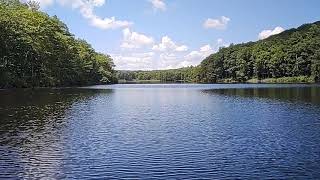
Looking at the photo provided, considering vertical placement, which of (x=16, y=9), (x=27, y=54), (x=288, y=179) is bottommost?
(x=288, y=179)

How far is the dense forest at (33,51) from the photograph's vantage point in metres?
100

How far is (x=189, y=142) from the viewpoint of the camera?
2692 centimetres

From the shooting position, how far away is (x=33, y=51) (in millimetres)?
108562

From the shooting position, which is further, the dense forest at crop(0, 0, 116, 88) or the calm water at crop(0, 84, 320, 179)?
the dense forest at crop(0, 0, 116, 88)

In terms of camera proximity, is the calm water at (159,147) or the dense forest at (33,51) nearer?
the calm water at (159,147)

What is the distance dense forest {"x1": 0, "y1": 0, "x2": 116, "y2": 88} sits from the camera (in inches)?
3954

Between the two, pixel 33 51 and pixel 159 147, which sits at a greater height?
pixel 33 51

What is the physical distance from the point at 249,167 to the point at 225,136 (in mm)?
9203

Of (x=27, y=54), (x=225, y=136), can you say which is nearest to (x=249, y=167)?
(x=225, y=136)

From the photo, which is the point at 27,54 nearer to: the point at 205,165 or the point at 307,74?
the point at 205,165

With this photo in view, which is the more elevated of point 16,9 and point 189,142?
point 16,9

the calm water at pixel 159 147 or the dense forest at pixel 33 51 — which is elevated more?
the dense forest at pixel 33 51

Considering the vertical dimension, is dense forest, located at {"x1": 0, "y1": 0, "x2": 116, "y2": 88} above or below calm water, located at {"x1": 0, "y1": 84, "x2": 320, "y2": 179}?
above

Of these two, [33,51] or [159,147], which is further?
[33,51]
